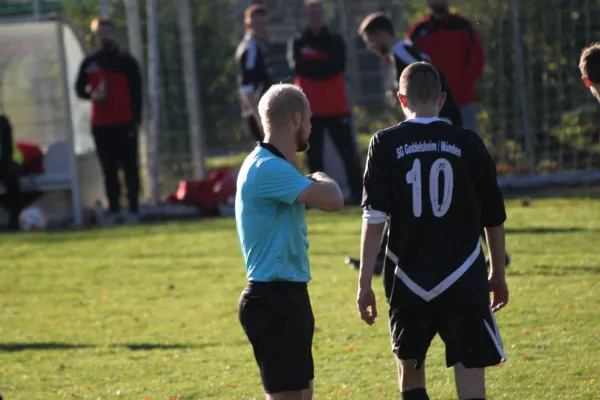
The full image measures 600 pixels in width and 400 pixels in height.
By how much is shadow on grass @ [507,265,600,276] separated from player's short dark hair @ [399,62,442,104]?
4.48 meters

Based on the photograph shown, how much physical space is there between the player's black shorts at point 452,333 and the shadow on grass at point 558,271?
4411 mm

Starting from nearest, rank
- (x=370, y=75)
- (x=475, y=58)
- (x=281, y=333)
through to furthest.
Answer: (x=281, y=333) < (x=475, y=58) < (x=370, y=75)

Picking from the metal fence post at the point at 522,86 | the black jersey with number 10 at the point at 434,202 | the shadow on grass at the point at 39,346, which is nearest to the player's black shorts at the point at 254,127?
the shadow on grass at the point at 39,346

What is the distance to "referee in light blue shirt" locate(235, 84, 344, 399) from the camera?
460 cm

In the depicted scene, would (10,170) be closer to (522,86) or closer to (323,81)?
(323,81)

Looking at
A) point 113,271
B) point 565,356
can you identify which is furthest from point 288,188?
point 113,271

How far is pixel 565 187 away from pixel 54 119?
716cm

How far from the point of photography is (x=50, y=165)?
52.3 ft

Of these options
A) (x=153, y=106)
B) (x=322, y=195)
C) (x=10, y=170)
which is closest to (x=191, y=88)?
(x=153, y=106)

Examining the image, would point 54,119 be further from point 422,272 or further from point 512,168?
point 422,272

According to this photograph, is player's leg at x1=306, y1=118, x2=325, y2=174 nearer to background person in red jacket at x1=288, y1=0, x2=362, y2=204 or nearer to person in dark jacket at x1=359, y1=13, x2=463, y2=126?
background person in red jacket at x1=288, y1=0, x2=362, y2=204

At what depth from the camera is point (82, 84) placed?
1439cm

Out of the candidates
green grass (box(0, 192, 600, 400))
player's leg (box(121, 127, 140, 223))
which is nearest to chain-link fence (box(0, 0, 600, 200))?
player's leg (box(121, 127, 140, 223))

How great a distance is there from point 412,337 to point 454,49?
21.5 ft
